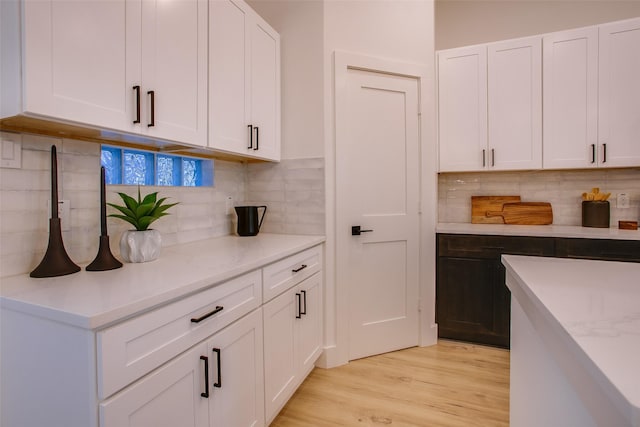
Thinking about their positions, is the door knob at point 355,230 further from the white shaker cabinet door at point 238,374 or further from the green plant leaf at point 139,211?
the green plant leaf at point 139,211

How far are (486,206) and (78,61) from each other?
3.07 meters

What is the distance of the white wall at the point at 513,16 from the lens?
110 inches

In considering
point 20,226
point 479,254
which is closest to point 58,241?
point 20,226

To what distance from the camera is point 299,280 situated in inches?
76.2

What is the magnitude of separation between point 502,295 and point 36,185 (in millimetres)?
2895

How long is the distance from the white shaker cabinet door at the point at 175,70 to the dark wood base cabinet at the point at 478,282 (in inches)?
81.2

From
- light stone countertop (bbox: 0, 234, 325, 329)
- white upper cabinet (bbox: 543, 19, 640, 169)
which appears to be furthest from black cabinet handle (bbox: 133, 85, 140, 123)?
white upper cabinet (bbox: 543, 19, 640, 169)

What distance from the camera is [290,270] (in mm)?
1812

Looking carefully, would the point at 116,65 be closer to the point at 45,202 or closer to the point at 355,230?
the point at 45,202

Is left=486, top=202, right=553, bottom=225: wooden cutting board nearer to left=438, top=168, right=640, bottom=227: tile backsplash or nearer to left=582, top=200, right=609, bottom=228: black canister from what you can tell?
left=438, top=168, right=640, bottom=227: tile backsplash

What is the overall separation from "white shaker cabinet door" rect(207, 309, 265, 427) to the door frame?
3.02ft

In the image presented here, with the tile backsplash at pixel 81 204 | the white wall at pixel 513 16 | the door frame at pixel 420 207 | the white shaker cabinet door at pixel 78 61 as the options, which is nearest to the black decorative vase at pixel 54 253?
the tile backsplash at pixel 81 204

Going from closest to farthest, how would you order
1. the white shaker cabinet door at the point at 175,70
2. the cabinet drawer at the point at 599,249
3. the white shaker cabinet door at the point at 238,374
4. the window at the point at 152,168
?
the white shaker cabinet door at the point at 238,374, the white shaker cabinet door at the point at 175,70, the window at the point at 152,168, the cabinet drawer at the point at 599,249

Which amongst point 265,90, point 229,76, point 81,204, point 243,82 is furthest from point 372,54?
point 81,204
